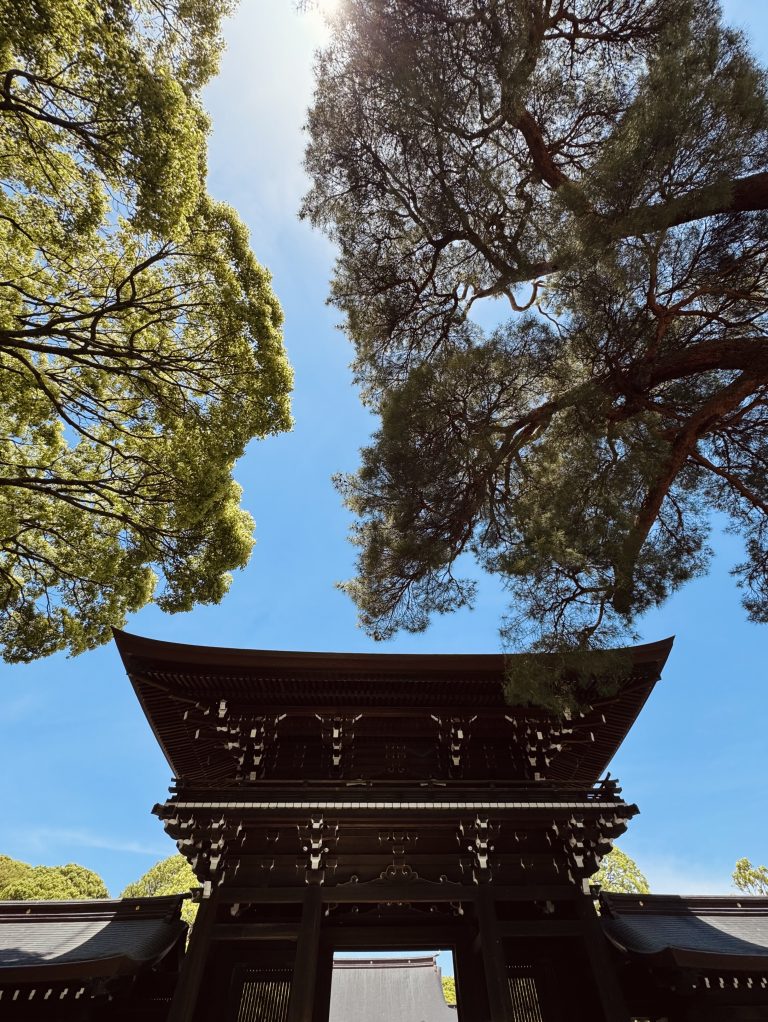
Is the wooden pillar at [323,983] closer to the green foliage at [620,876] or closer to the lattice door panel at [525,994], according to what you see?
the lattice door panel at [525,994]

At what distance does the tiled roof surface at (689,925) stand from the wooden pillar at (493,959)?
1.75 metres

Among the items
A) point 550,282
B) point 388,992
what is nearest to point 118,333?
point 550,282

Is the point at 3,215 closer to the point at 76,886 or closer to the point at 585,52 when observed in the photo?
the point at 585,52

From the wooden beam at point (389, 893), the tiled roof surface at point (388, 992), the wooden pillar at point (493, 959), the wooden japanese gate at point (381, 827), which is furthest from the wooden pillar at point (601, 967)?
the tiled roof surface at point (388, 992)

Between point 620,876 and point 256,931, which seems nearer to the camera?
point 256,931

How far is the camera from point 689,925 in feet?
23.7

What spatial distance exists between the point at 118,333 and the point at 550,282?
19.0 ft

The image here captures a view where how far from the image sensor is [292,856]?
247 inches

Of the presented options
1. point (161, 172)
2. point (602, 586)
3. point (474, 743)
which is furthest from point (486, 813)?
point (161, 172)

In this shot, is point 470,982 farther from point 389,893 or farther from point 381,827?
point 381,827

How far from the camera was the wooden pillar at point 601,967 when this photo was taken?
532 cm

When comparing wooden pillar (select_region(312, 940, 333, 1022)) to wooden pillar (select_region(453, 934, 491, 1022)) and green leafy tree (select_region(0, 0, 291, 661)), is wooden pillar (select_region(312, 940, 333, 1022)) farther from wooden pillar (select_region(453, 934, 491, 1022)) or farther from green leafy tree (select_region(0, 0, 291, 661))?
green leafy tree (select_region(0, 0, 291, 661))

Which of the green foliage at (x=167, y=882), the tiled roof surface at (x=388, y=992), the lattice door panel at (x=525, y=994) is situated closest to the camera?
the lattice door panel at (x=525, y=994)

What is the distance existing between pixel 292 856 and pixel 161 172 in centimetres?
785
